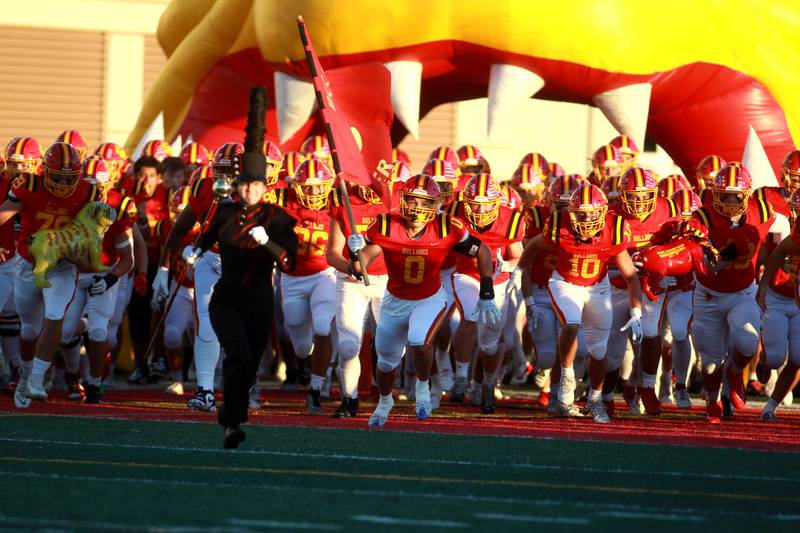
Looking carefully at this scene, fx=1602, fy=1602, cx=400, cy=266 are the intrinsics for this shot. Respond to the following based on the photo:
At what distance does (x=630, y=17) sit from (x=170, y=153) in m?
4.47

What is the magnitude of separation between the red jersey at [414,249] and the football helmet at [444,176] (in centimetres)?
217

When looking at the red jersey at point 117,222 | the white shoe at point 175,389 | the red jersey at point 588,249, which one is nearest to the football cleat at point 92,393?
the red jersey at point 117,222

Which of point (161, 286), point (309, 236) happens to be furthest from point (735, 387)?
point (161, 286)

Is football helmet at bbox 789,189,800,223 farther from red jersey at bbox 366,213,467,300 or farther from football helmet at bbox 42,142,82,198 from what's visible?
football helmet at bbox 42,142,82,198

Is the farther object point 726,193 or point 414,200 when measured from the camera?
point 726,193

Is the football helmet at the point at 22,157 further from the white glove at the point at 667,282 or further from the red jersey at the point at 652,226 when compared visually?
the white glove at the point at 667,282

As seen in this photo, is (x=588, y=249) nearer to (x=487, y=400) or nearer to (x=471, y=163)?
(x=487, y=400)

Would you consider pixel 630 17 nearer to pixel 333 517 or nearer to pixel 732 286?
pixel 732 286

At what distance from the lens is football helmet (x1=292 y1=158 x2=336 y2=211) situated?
11.6 meters

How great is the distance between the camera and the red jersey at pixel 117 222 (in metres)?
11.4

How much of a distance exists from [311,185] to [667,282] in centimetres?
267

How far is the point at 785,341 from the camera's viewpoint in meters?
11.1

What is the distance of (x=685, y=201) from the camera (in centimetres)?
1245

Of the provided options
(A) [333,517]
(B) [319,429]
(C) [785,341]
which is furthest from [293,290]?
(A) [333,517]
